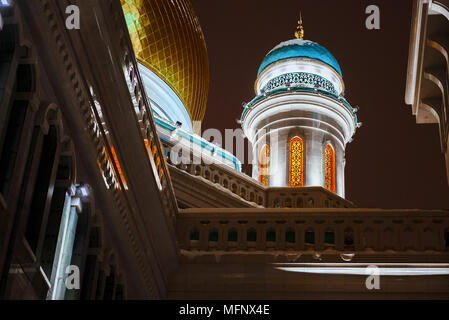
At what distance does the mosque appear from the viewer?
7.48 m

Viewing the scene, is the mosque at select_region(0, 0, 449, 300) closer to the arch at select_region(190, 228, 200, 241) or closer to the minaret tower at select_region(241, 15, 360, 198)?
the arch at select_region(190, 228, 200, 241)

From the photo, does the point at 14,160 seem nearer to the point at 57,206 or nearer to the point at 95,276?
the point at 57,206

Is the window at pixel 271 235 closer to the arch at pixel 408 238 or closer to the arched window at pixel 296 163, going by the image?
the arch at pixel 408 238

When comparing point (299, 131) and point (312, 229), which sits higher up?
point (299, 131)

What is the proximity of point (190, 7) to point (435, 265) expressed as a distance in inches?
648

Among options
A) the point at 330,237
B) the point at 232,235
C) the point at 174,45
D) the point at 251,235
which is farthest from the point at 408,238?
the point at 174,45

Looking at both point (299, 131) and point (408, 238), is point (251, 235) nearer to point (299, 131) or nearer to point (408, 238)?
point (408, 238)

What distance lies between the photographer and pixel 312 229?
11.9 metres

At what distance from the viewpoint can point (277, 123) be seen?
27750mm

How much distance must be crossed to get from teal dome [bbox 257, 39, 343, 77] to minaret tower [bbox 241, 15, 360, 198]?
1.05 meters

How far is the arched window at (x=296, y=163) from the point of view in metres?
26.7

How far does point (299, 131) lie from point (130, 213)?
1747cm

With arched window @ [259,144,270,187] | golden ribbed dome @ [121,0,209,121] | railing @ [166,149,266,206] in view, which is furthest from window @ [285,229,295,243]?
arched window @ [259,144,270,187]
